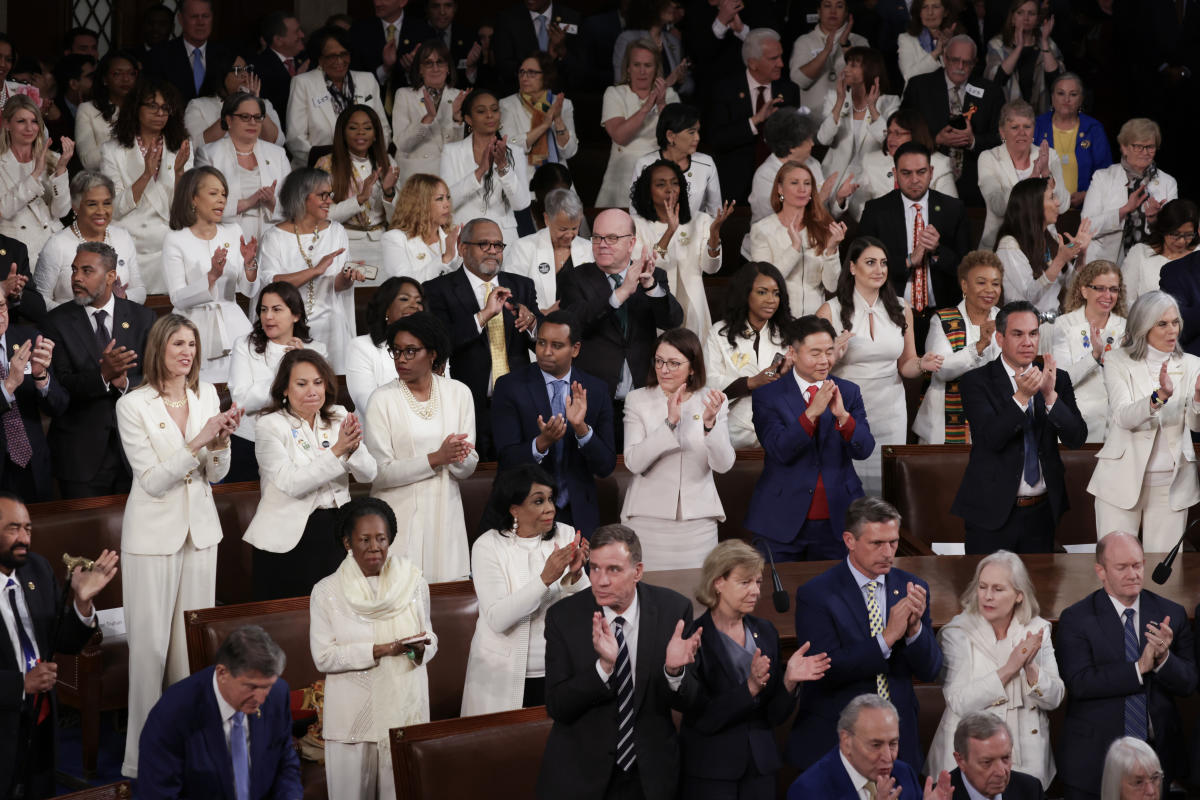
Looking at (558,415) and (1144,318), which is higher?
(1144,318)

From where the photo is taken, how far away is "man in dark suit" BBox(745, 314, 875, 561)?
5.97 metres

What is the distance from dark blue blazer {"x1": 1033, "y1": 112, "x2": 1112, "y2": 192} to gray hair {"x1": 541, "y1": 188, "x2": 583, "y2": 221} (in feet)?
9.32

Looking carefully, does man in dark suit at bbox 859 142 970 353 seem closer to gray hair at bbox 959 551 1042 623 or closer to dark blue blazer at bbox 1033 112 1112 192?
dark blue blazer at bbox 1033 112 1112 192

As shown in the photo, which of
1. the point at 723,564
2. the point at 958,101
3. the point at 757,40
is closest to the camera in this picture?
the point at 723,564

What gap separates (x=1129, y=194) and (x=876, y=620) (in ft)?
13.7

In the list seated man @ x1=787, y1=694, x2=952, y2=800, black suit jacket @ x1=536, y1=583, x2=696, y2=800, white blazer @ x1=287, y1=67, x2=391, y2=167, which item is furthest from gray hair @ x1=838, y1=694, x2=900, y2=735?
white blazer @ x1=287, y1=67, x2=391, y2=167

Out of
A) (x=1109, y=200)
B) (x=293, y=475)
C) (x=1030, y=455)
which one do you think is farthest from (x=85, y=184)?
(x=1109, y=200)

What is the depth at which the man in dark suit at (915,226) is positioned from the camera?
7855 millimetres

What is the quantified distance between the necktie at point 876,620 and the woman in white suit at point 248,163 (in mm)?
3852

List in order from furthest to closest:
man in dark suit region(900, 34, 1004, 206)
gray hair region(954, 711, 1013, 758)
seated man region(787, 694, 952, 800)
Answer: man in dark suit region(900, 34, 1004, 206), gray hair region(954, 711, 1013, 758), seated man region(787, 694, 952, 800)

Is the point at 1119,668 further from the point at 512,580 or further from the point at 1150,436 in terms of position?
the point at 512,580

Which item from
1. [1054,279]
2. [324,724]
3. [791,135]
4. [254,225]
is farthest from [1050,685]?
[254,225]

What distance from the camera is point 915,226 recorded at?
7.86 metres

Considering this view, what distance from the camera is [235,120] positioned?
7859 mm
